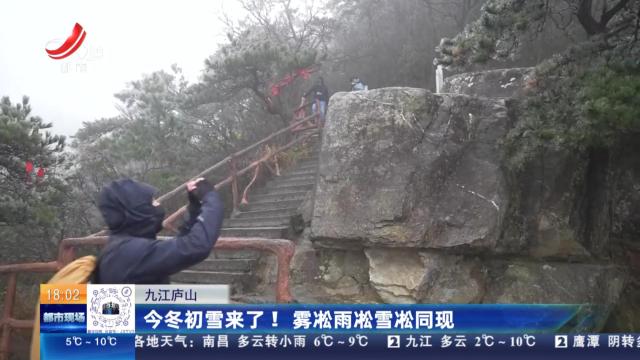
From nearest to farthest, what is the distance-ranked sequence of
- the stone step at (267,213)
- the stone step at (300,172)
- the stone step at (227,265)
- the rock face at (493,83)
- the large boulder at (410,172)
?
the large boulder at (410,172)
the stone step at (227,265)
the stone step at (267,213)
the rock face at (493,83)
the stone step at (300,172)

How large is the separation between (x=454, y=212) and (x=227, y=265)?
2.79 m

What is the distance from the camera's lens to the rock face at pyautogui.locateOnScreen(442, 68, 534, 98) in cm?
746

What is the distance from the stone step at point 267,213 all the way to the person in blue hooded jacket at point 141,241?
16.5 feet

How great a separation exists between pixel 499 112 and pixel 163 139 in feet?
19.6

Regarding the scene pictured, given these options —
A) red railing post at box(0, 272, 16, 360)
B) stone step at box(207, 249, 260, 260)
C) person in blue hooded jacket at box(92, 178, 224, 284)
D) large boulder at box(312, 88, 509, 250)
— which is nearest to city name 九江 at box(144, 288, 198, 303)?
person in blue hooded jacket at box(92, 178, 224, 284)

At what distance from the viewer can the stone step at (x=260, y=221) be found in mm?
7031

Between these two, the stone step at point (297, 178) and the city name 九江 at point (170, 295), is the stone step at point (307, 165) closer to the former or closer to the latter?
the stone step at point (297, 178)

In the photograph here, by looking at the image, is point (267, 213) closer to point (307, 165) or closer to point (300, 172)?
point (300, 172)

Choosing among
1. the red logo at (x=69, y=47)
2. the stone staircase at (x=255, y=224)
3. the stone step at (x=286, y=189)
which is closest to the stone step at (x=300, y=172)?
the stone staircase at (x=255, y=224)

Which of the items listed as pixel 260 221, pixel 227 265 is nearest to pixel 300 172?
pixel 260 221

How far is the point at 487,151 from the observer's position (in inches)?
230

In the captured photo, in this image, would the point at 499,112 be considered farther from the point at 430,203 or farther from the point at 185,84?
the point at 185,84

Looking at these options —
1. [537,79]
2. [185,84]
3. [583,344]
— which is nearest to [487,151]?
[537,79]

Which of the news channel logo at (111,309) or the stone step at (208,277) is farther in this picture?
the stone step at (208,277)
